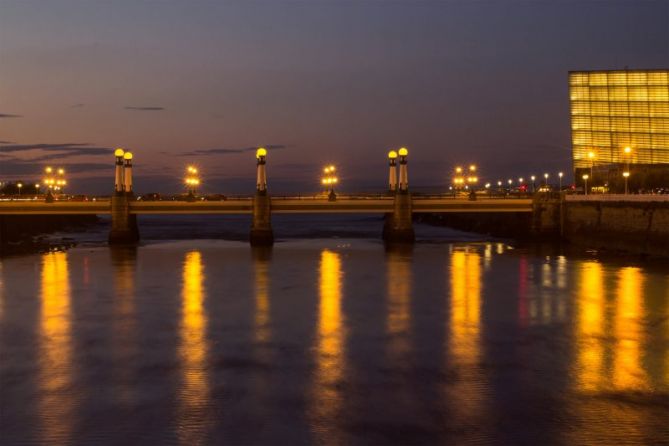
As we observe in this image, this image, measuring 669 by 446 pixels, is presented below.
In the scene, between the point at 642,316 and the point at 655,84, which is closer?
the point at 642,316

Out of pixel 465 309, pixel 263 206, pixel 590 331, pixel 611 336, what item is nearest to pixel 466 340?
pixel 590 331

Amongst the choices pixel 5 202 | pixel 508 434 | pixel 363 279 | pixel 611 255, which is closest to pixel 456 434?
pixel 508 434

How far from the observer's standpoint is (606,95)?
386ft

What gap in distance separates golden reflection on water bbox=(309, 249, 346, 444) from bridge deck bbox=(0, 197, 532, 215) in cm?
3474

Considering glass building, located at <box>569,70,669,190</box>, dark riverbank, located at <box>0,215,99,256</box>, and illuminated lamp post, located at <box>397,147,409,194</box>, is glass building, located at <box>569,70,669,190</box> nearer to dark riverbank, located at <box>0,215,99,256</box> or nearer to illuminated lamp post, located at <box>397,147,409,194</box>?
illuminated lamp post, located at <box>397,147,409,194</box>

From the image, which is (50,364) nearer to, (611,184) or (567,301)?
(567,301)

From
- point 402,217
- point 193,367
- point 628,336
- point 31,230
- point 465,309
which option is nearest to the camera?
point 193,367

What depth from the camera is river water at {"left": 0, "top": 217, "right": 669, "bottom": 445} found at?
18797 mm

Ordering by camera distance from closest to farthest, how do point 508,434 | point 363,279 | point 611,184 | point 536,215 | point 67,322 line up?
1. point 508,434
2. point 67,322
3. point 363,279
4. point 536,215
5. point 611,184

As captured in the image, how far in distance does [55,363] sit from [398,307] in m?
17.5

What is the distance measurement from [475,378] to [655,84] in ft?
344

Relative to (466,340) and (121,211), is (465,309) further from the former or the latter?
(121,211)

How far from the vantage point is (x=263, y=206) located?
79125 mm

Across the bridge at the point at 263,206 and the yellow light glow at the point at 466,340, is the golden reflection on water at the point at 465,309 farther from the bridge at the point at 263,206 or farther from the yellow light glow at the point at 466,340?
the bridge at the point at 263,206
